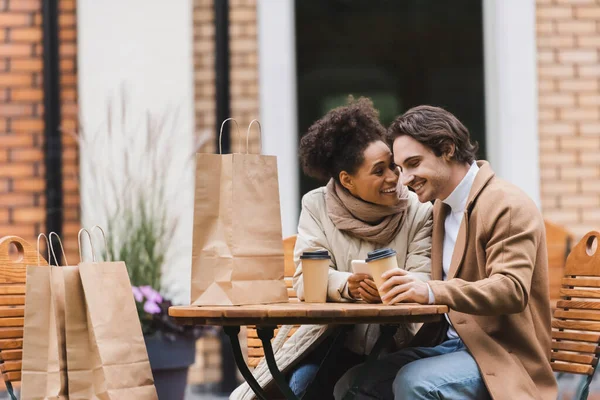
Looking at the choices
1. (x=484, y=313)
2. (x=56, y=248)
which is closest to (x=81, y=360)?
(x=484, y=313)

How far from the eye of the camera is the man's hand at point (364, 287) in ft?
10.0

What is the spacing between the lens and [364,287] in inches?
120

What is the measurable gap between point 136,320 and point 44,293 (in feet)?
0.95

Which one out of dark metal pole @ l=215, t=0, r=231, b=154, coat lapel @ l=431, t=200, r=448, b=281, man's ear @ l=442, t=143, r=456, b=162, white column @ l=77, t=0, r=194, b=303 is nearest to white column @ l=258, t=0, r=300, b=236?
dark metal pole @ l=215, t=0, r=231, b=154

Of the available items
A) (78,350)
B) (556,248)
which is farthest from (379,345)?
(556,248)

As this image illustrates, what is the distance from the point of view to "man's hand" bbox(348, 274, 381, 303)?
3.05 meters

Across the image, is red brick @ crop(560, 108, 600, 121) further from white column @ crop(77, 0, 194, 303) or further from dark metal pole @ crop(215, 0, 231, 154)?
white column @ crop(77, 0, 194, 303)

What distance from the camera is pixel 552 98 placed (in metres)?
5.91

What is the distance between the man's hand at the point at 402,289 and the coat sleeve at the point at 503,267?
38 millimetres

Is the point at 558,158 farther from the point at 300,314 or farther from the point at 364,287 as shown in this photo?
the point at 300,314

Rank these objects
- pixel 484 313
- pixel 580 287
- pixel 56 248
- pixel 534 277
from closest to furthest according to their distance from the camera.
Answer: pixel 484 313, pixel 534 277, pixel 580 287, pixel 56 248

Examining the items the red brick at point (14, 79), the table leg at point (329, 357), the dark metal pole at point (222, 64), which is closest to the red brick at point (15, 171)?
the red brick at point (14, 79)

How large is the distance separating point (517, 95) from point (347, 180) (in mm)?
2816

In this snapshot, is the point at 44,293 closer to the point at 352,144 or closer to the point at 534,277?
the point at 352,144
